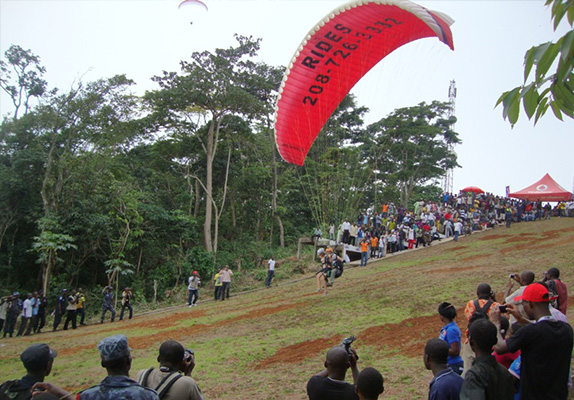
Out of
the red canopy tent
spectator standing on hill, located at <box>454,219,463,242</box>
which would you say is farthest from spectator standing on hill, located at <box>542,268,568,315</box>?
the red canopy tent

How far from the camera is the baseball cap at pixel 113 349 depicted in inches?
103

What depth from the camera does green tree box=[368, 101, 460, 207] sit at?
127 ft

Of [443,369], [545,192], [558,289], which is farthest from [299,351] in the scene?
[545,192]

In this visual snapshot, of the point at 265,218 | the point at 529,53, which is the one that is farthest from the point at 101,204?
the point at 529,53

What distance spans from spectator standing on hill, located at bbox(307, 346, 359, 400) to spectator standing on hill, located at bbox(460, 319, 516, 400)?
70cm

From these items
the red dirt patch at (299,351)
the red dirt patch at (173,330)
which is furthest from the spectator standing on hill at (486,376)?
the red dirt patch at (173,330)

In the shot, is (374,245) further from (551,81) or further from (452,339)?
(551,81)

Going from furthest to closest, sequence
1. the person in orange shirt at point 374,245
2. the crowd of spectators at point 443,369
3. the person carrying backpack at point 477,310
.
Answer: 1. the person in orange shirt at point 374,245
2. the person carrying backpack at point 477,310
3. the crowd of spectators at point 443,369

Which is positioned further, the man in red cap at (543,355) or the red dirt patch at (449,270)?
the red dirt patch at (449,270)

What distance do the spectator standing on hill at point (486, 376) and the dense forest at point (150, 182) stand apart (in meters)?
14.1

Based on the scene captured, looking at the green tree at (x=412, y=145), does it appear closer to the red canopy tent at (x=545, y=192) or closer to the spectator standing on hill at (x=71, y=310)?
the red canopy tent at (x=545, y=192)

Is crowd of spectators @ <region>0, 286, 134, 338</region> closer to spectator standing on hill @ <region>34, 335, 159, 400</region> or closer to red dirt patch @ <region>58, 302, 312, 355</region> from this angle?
red dirt patch @ <region>58, 302, 312, 355</region>

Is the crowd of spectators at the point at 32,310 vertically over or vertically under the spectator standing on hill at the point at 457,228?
under

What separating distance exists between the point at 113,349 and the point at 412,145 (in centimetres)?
3822
